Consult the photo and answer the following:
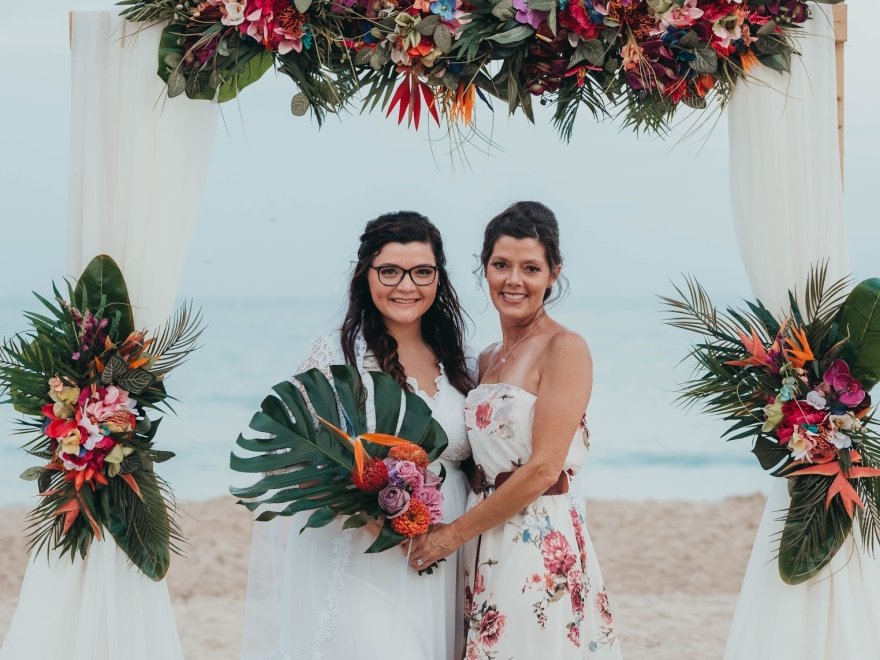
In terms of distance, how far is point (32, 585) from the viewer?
148 inches

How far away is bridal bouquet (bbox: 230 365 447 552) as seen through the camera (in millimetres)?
3434

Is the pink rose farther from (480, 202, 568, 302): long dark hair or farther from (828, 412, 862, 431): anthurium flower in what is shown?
(480, 202, 568, 302): long dark hair

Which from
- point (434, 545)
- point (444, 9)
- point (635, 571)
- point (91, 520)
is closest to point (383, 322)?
point (434, 545)

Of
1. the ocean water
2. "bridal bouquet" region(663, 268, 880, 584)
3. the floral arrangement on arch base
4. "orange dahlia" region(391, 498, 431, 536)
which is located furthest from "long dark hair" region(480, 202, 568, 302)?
the ocean water

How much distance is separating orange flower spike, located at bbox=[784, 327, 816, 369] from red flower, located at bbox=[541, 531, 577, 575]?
105cm

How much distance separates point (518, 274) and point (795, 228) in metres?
1.07

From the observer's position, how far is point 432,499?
3.45 meters

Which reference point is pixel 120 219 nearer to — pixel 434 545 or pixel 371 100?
pixel 371 100

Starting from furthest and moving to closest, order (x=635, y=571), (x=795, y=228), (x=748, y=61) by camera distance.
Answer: (x=635, y=571) < (x=795, y=228) < (x=748, y=61)

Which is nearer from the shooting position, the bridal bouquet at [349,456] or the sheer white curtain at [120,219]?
the bridal bouquet at [349,456]

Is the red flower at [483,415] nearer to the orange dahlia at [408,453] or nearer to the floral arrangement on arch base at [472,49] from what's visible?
the orange dahlia at [408,453]

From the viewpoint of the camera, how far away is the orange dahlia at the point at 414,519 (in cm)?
343

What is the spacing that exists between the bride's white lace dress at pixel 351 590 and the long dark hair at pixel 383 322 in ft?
0.17

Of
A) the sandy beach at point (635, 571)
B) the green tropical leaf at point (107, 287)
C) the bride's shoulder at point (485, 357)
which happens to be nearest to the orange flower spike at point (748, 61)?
the bride's shoulder at point (485, 357)
